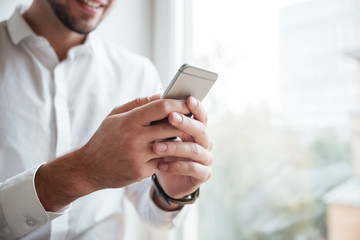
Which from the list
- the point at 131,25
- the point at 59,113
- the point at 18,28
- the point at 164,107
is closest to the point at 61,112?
the point at 59,113

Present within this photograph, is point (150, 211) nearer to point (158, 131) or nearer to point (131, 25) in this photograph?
point (158, 131)

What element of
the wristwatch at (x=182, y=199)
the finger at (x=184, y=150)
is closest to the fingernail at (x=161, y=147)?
the finger at (x=184, y=150)

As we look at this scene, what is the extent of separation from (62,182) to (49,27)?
61cm

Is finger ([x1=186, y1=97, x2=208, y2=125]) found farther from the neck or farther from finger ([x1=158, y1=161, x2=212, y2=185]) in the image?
the neck

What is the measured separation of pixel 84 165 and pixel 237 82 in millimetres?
813

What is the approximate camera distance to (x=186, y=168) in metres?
0.66

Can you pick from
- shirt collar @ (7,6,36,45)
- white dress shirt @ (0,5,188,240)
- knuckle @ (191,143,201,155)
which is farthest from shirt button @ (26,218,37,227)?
shirt collar @ (7,6,36,45)

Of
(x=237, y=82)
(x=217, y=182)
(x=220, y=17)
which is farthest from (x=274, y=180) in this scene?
(x=220, y=17)

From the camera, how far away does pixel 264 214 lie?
1135 millimetres

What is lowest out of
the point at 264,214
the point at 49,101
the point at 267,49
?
the point at 264,214

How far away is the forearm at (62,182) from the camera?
2.00 feet

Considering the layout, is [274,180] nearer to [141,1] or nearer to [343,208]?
[343,208]

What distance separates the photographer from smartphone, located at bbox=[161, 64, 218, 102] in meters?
0.55

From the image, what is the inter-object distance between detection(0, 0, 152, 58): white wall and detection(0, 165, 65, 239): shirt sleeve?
80 centimetres
